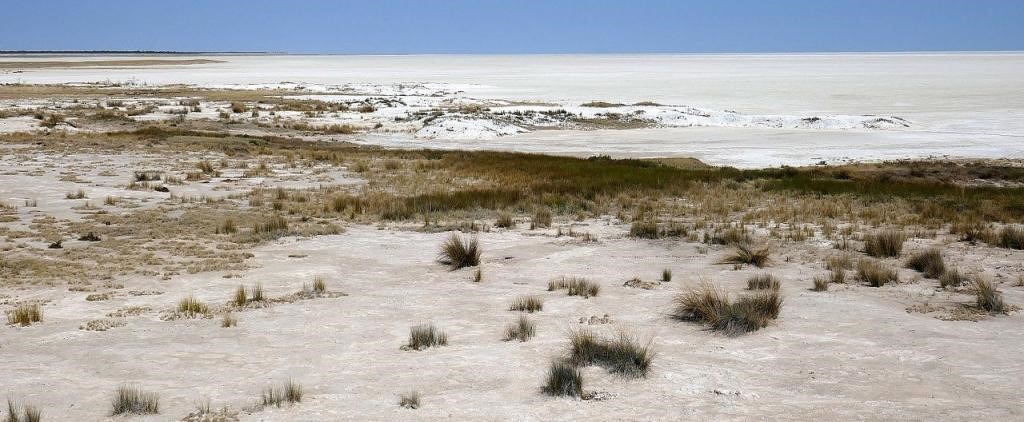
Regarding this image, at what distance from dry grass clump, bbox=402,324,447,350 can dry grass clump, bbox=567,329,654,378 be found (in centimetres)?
130

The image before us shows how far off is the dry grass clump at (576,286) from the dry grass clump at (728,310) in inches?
46.5

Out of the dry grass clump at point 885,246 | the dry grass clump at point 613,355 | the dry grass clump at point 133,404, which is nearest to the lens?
the dry grass clump at point 133,404

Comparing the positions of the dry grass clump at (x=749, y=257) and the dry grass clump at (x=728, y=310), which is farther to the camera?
the dry grass clump at (x=749, y=257)

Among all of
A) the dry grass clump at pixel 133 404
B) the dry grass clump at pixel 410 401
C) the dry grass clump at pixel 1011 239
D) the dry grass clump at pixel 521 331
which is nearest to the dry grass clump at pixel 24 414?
the dry grass clump at pixel 133 404

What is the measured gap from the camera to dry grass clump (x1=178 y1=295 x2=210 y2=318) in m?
9.50

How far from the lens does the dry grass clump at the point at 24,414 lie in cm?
630

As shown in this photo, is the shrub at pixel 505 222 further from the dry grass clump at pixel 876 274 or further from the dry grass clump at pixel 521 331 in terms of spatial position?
the dry grass clump at pixel 521 331

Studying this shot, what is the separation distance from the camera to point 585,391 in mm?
7121

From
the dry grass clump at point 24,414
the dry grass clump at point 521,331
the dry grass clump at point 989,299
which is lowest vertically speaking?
the dry grass clump at point 24,414

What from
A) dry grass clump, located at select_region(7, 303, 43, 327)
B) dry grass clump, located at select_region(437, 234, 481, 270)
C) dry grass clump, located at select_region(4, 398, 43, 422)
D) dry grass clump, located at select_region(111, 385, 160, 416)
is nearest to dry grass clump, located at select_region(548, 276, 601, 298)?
dry grass clump, located at select_region(437, 234, 481, 270)

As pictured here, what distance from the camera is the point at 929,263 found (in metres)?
11.6

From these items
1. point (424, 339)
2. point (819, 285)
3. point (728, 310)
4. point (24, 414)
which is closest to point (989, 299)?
point (819, 285)

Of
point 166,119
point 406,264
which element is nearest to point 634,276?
point 406,264

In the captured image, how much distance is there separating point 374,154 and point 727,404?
23.6m
